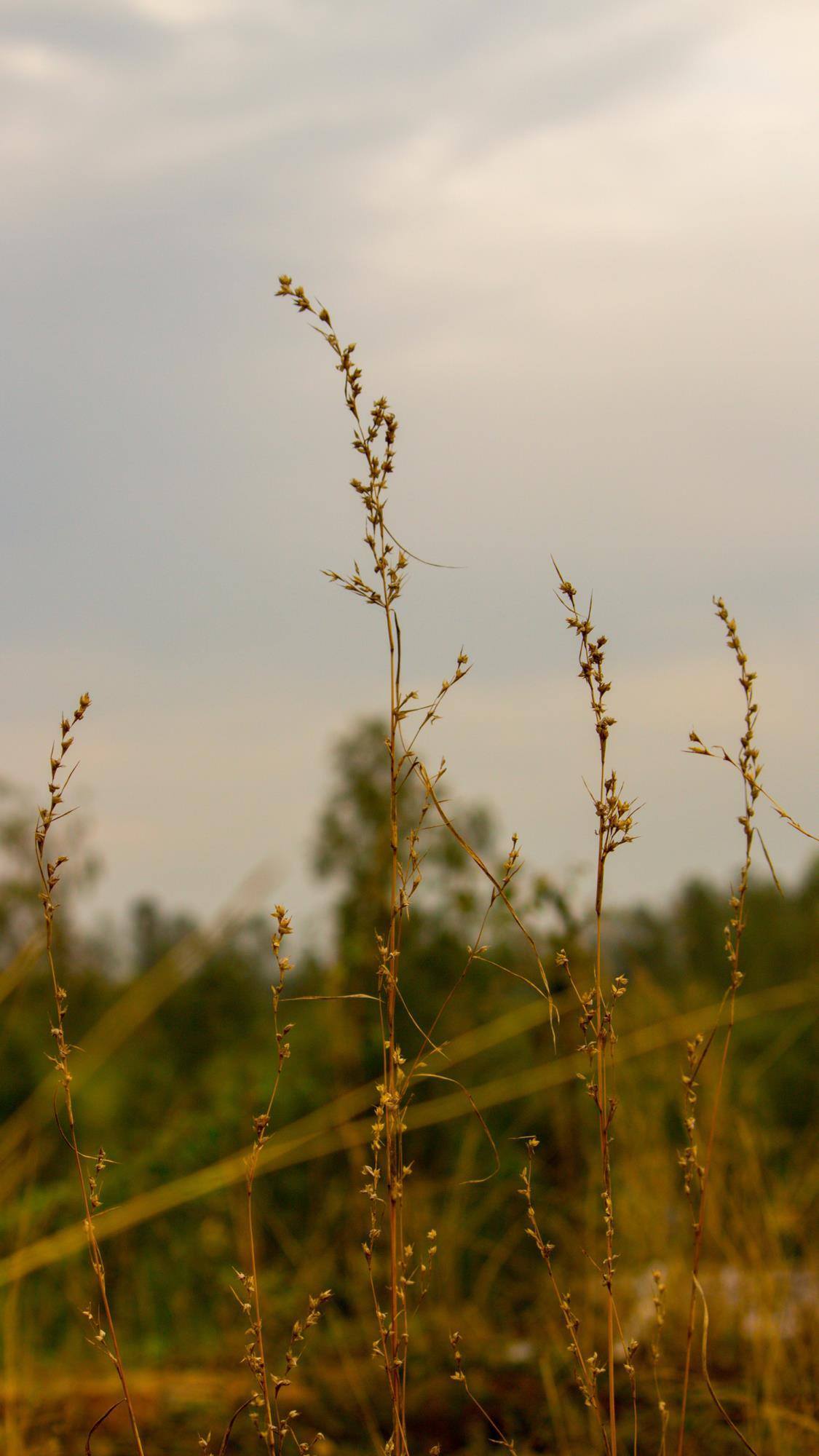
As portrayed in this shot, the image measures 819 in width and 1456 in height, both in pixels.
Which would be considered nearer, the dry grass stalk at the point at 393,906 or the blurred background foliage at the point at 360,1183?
the dry grass stalk at the point at 393,906

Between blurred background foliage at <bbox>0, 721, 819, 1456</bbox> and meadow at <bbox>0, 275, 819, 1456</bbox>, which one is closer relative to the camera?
meadow at <bbox>0, 275, 819, 1456</bbox>

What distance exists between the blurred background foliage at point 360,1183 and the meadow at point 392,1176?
2 centimetres

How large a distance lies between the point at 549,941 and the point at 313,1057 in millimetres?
1994

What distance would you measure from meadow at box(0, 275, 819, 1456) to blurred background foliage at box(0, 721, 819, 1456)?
0.02 metres

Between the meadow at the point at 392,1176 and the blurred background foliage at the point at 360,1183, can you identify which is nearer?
the meadow at the point at 392,1176

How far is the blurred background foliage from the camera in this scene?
3.08 metres

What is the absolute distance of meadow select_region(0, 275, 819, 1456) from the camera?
1.56m

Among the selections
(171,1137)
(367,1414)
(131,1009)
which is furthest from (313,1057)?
(131,1009)

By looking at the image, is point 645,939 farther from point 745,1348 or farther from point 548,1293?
point 745,1348

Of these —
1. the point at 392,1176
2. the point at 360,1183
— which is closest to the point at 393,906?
the point at 392,1176

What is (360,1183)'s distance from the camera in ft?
16.1

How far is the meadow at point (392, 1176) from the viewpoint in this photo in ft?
5.10

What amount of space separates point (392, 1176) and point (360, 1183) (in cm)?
373

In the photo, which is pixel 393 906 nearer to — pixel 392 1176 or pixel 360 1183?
pixel 392 1176
